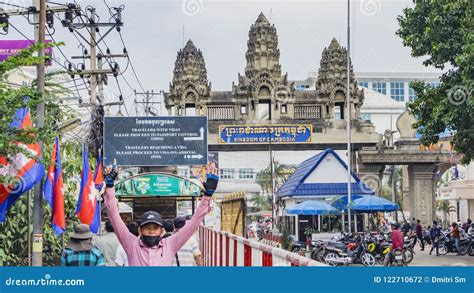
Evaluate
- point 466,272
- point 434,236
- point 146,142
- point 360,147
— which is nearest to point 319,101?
point 360,147

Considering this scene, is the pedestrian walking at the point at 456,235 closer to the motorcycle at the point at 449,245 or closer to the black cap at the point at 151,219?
the motorcycle at the point at 449,245

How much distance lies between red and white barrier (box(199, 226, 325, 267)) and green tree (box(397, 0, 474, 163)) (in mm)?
6970

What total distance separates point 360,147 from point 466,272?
138 feet

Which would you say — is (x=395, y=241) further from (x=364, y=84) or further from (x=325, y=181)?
(x=364, y=84)

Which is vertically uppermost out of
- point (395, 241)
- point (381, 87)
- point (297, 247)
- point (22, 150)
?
point (381, 87)

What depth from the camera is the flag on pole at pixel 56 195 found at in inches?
534

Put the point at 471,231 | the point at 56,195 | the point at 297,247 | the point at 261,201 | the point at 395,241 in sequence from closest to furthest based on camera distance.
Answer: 1. the point at 56,195
2. the point at 395,241
3. the point at 297,247
4. the point at 471,231
5. the point at 261,201

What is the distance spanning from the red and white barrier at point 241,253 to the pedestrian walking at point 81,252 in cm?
174

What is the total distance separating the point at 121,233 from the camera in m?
7.18

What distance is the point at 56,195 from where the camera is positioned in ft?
45.0

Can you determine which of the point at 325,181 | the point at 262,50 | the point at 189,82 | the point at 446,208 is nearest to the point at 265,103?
the point at 262,50

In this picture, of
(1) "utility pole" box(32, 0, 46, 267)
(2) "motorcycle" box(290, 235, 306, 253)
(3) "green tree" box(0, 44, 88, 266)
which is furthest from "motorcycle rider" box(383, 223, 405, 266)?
(1) "utility pole" box(32, 0, 46, 267)

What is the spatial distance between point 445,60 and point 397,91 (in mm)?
85793

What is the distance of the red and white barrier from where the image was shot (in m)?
7.85
